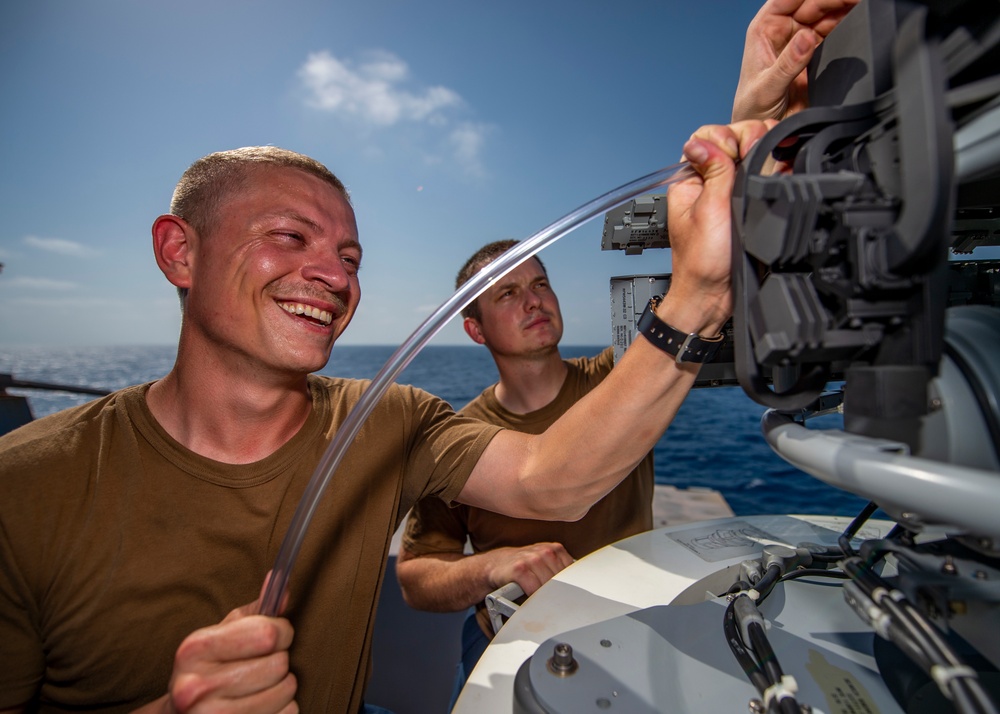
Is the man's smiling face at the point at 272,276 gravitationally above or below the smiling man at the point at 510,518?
above

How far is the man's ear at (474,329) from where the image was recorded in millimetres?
2215

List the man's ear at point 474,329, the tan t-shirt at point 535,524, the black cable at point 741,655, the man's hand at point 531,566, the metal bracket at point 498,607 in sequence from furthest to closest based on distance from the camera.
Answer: the man's ear at point 474,329 → the tan t-shirt at point 535,524 → the man's hand at point 531,566 → the metal bracket at point 498,607 → the black cable at point 741,655

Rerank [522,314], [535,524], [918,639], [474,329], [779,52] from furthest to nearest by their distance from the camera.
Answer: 1. [474,329]
2. [522,314]
3. [535,524]
4. [779,52]
5. [918,639]

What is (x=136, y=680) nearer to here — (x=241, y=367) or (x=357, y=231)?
(x=241, y=367)

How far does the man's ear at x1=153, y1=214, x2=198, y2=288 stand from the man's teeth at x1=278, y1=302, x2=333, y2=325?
270 millimetres

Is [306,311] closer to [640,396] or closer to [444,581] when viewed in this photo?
[640,396]

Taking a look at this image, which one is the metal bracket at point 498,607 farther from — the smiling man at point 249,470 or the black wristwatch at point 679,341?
the black wristwatch at point 679,341

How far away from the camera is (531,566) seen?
4.20 feet

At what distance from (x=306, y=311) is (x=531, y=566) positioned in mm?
859

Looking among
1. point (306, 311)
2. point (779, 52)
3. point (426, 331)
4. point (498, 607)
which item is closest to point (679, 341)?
point (426, 331)

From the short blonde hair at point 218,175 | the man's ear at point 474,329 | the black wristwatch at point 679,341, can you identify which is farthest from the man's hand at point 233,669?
the man's ear at point 474,329

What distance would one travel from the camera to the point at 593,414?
978 millimetres

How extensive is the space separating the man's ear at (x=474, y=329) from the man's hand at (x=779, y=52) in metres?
1.44

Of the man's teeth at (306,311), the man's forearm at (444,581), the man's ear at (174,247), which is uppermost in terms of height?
the man's ear at (174,247)
